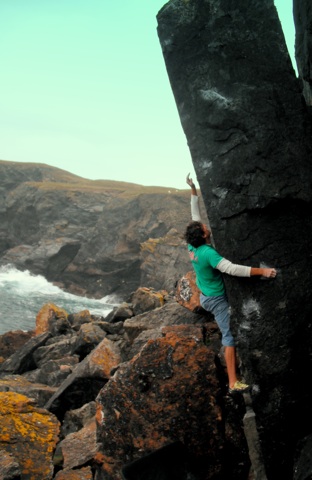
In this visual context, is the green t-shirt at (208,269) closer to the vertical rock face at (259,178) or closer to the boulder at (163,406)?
the vertical rock face at (259,178)

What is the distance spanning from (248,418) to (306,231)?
3.16m

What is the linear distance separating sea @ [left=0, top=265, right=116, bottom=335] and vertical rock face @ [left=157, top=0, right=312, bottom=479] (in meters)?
37.0

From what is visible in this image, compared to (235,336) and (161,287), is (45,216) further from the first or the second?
(235,336)

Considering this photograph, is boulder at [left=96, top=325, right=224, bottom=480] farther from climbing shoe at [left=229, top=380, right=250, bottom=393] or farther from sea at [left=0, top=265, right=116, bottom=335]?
sea at [left=0, top=265, right=116, bottom=335]

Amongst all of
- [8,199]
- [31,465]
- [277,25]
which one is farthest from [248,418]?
[8,199]

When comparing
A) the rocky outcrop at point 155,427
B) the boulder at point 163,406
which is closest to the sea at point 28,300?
the rocky outcrop at point 155,427

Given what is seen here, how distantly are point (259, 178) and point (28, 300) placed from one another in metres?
61.6

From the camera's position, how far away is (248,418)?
6598mm

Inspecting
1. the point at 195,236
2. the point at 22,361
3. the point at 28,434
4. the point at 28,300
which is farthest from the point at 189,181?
the point at 28,300

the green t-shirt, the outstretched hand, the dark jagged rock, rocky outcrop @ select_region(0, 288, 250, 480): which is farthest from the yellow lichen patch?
the dark jagged rock

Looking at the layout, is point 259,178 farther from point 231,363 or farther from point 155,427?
point 155,427

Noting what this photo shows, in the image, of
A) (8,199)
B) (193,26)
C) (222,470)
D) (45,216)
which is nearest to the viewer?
(222,470)

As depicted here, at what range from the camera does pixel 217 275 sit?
24.4 ft

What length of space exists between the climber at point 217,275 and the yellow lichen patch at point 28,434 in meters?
4.09
